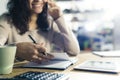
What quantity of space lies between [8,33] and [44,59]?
467mm

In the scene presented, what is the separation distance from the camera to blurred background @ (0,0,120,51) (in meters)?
2.72

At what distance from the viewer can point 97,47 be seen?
108 inches

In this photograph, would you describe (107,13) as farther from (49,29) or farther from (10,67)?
(10,67)

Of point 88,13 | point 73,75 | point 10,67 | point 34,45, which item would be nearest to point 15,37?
point 34,45

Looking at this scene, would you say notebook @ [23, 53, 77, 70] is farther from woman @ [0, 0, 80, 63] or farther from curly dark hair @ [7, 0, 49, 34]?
curly dark hair @ [7, 0, 49, 34]

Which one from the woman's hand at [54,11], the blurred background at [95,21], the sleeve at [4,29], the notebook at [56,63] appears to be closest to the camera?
the notebook at [56,63]

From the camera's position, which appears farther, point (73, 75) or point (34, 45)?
point (34, 45)

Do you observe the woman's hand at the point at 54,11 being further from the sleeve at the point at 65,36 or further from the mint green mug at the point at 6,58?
the mint green mug at the point at 6,58

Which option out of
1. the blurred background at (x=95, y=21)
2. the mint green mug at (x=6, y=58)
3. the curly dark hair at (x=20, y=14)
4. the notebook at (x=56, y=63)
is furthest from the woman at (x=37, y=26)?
the blurred background at (x=95, y=21)

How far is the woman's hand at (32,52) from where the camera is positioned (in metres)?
0.97

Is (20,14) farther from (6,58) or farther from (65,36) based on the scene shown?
(6,58)

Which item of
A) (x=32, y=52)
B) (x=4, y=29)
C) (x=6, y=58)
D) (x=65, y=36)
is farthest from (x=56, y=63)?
(x=65, y=36)

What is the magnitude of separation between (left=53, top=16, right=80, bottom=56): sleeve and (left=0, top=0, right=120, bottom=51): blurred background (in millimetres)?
1085

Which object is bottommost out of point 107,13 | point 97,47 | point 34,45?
point 97,47
